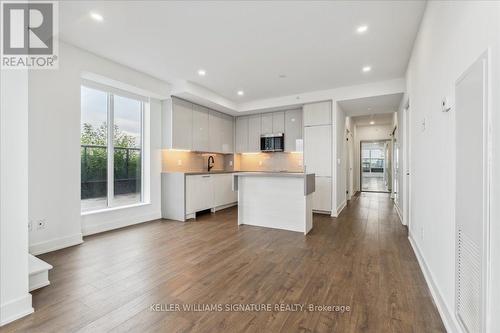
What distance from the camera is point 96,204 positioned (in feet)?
13.2

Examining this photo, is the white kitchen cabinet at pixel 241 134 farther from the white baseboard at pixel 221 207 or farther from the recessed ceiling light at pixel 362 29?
the recessed ceiling light at pixel 362 29

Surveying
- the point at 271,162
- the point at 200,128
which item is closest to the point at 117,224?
the point at 200,128

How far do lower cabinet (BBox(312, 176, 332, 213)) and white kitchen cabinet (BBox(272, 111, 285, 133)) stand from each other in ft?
5.82

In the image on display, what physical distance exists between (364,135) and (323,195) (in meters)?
6.09

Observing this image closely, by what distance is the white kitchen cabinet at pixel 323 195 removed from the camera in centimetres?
526

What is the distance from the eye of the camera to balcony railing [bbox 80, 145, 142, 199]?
3.86 metres

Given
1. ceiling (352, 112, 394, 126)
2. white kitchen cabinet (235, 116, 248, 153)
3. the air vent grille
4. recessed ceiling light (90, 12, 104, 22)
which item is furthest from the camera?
ceiling (352, 112, 394, 126)

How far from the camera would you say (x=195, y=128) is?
5.56 m

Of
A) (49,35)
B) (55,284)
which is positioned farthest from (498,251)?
(49,35)

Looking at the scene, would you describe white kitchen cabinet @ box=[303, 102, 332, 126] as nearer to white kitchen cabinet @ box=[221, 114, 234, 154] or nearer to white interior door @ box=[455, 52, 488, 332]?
white kitchen cabinet @ box=[221, 114, 234, 154]

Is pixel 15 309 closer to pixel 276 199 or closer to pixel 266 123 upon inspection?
pixel 276 199

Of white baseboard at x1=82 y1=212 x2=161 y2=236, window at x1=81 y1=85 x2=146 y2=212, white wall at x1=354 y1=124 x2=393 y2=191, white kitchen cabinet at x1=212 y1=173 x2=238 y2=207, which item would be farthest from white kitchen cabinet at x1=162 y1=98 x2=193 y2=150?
white wall at x1=354 y1=124 x2=393 y2=191

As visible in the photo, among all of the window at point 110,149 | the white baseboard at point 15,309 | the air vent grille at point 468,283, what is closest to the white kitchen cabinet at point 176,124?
the window at point 110,149

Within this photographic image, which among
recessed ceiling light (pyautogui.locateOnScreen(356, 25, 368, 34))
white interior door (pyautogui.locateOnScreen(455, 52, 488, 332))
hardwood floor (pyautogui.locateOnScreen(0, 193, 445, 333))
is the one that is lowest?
hardwood floor (pyautogui.locateOnScreen(0, 193, 445, 333))
